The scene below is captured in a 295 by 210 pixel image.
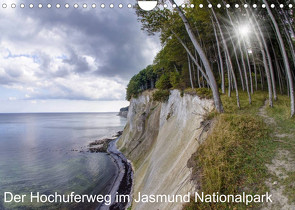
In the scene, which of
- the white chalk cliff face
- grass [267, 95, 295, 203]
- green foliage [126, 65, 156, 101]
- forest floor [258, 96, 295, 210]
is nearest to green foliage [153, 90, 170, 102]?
the white chalk cliff face

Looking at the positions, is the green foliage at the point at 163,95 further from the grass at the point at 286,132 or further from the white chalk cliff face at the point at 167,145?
the grass at the point at 286,132

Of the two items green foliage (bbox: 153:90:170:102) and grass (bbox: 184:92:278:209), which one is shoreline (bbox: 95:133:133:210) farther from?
grass (bbox: 184:92:278:209)

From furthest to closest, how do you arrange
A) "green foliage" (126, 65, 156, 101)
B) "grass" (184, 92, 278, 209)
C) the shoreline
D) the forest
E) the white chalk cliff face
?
"green foliage" (126, 65, 156, 101)
the shoreline
the forest
the white chalk cliff face
"grass" (184, 92, 278, 209)

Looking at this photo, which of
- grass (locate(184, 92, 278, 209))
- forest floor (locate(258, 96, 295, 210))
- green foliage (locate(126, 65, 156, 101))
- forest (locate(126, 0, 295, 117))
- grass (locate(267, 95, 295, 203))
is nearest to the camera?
forest floor (locate(258, 96, 295, 210))

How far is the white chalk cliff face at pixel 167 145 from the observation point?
28.5ft

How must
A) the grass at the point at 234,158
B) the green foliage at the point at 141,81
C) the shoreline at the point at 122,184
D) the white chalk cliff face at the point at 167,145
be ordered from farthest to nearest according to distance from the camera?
the green foliage at the point at 141,81 → the shoreline at the point at 122,184 → the white chalk cliff face at the point at 167,145 → the grass at the point at 234,158

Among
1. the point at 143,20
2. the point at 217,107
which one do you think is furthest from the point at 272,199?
the point at 143,20

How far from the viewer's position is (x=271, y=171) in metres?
5.45

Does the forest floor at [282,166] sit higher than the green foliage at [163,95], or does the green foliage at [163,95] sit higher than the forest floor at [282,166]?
the green foliage at [163,95]

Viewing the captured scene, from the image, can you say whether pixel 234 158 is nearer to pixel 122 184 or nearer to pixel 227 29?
pixel 227 29

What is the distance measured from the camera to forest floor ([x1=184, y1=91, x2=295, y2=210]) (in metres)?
4.89

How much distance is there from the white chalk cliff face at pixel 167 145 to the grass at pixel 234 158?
3.27 feet

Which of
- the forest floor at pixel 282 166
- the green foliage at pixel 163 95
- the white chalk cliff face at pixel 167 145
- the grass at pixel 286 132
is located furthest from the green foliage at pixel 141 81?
the forest floor at pixel 282 166

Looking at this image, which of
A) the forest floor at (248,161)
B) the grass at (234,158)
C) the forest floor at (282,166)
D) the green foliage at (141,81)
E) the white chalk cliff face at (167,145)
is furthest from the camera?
the green foliage at (141,81)
